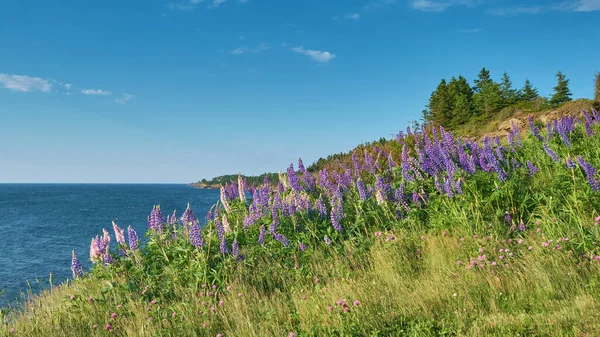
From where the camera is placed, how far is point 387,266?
5332 millimetres

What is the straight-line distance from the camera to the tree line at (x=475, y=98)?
3612cm

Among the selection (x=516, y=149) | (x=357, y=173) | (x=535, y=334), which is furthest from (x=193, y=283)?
(x=516, y=149)

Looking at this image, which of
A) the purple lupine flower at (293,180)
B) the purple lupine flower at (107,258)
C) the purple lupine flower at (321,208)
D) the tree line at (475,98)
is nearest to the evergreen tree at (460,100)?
the tree line at (475,98)

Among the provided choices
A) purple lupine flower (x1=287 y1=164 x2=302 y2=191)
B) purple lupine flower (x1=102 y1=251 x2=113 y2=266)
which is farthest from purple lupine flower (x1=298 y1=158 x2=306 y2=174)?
purple lupine flower (x1=102 y1=251 x2=113 y2=266)

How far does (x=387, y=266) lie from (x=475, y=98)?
4187 centimetres

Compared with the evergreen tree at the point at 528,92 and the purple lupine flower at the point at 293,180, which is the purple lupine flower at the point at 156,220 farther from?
the evergreen tree at the point at 528,92

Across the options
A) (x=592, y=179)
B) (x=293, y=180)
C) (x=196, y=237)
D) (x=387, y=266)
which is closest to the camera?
(x=387, y=266)

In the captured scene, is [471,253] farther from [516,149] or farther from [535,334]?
[516,149]

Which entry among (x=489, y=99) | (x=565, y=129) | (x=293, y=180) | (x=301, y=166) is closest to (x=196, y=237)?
(x=293, y=180)

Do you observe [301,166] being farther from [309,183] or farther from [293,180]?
[293,180]

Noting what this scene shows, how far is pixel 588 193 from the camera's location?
5.55 meters

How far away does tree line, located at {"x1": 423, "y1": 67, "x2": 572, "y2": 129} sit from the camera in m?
36.1

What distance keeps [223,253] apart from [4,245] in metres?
30.5

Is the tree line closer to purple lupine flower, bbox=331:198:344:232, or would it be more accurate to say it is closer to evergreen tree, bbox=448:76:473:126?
evergreen tree, bbox=448:76:473:126
